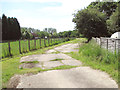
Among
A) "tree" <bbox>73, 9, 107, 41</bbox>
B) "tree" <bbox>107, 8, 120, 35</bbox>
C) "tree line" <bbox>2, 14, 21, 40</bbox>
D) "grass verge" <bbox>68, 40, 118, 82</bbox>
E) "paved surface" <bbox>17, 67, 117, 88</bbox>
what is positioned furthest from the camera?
"tree line" <bbox>2, 14, 21, 40</bbox>

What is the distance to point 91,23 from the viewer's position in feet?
72.0

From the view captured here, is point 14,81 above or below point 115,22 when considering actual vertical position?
below

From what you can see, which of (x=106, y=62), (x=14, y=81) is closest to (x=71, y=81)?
(x=14, y=81)

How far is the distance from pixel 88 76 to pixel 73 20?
20.0m

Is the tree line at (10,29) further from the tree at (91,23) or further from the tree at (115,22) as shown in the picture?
the tree at (115,22)

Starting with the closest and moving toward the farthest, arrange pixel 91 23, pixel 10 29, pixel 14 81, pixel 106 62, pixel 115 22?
1. pixel 14 81
2. pixel 106 62
3. pixel 115 22
4. pixel 91 23
5. pixel 10 29

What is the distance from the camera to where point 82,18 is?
21766 mm

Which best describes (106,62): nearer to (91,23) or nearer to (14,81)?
(14,81)

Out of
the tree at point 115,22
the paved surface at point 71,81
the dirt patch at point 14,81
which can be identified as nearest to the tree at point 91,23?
the tree at point 115,22

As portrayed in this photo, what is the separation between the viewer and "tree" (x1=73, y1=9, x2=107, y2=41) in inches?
857

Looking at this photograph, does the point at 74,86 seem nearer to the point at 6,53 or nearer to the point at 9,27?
the point at 6,53

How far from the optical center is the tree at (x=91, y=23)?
2177cm

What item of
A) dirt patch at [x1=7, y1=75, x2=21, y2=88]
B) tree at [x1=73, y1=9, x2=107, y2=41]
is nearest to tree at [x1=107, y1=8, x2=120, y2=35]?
tree at [x1=73, y1=9, x2=107, y2=41]

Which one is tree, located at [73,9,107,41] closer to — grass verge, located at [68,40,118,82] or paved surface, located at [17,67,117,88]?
grass verge, located at [68,40,118,82]
